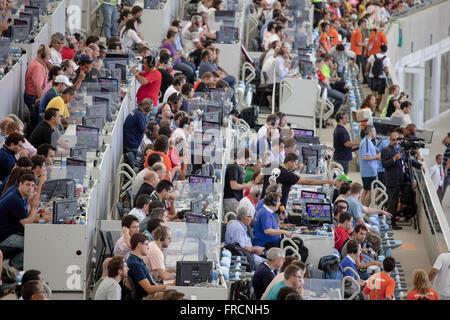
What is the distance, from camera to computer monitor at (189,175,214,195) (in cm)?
1188

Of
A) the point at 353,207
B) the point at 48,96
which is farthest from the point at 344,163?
the point at 48,96

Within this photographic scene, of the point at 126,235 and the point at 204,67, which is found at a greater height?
the point at 204,67

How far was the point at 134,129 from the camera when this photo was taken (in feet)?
44.0

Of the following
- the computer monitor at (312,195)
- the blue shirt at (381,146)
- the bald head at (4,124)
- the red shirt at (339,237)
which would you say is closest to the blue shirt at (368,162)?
the blue shirt at (381,146)

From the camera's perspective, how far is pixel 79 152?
1130 centimetres

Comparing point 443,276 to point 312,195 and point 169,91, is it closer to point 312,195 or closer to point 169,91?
point 312,195

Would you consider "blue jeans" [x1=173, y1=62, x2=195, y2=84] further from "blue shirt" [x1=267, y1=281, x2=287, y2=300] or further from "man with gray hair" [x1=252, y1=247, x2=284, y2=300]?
"blue shirt" [x1=267, y1=281, x2=287, y2=300]

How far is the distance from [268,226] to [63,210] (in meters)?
3.00

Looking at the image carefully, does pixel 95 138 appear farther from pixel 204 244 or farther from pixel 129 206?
pixel 204 244

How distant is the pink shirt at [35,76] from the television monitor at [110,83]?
75cm

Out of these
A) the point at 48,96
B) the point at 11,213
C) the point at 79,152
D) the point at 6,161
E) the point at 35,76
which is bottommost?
the point at 11,213

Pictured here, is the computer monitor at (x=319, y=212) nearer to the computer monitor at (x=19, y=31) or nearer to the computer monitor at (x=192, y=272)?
the computer monitor at (x=192, y=272)
